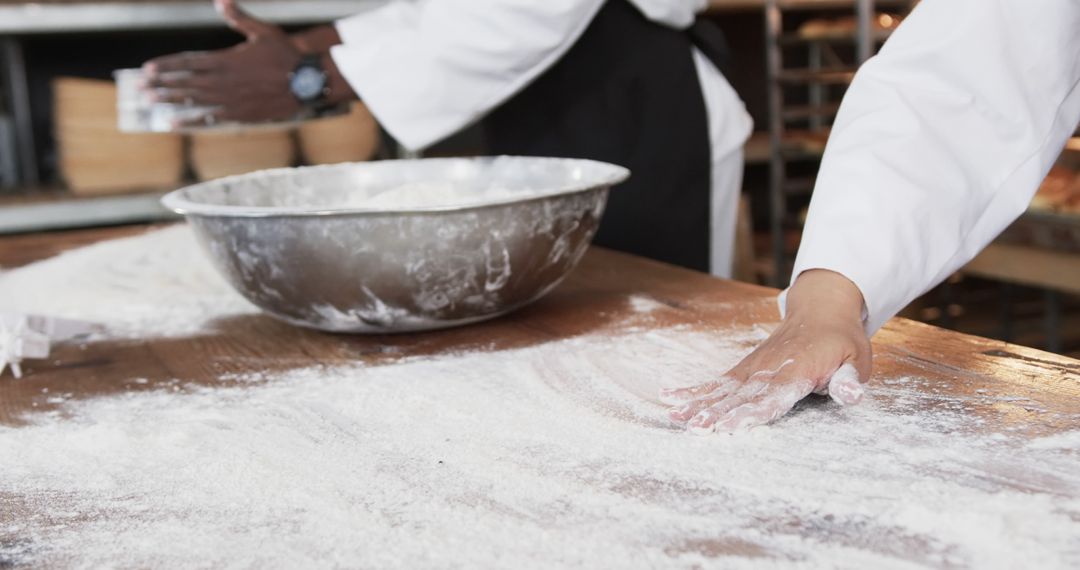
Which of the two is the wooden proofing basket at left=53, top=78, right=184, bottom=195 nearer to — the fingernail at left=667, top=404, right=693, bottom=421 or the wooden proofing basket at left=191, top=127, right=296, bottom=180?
→ the wooden proofing basket at left=191, top=127, right=296, bottom=180

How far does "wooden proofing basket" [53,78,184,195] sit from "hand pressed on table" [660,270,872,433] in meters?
2.07

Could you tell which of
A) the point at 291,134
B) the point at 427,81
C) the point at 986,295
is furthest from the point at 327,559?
the point at 986,295

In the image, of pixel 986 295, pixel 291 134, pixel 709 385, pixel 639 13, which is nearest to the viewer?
pixel 709 385

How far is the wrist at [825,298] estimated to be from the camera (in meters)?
0.77

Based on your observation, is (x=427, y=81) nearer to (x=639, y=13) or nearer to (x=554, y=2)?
(x=554, y=2)

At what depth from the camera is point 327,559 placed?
54 cm

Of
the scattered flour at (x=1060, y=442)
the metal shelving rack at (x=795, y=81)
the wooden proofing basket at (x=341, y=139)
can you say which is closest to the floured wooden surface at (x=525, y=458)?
the scattered flour at (x=1060, y=442)

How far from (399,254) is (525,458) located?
303 mm

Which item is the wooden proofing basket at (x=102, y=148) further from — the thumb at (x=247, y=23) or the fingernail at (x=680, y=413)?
the fingernail at (x=680, y=413)

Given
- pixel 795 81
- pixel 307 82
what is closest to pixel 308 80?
pixel 307 82

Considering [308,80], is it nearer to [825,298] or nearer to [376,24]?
[376,24]

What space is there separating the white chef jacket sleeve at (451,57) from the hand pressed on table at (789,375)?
0.64 m

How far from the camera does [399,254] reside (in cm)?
91

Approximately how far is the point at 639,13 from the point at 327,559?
1079mm
